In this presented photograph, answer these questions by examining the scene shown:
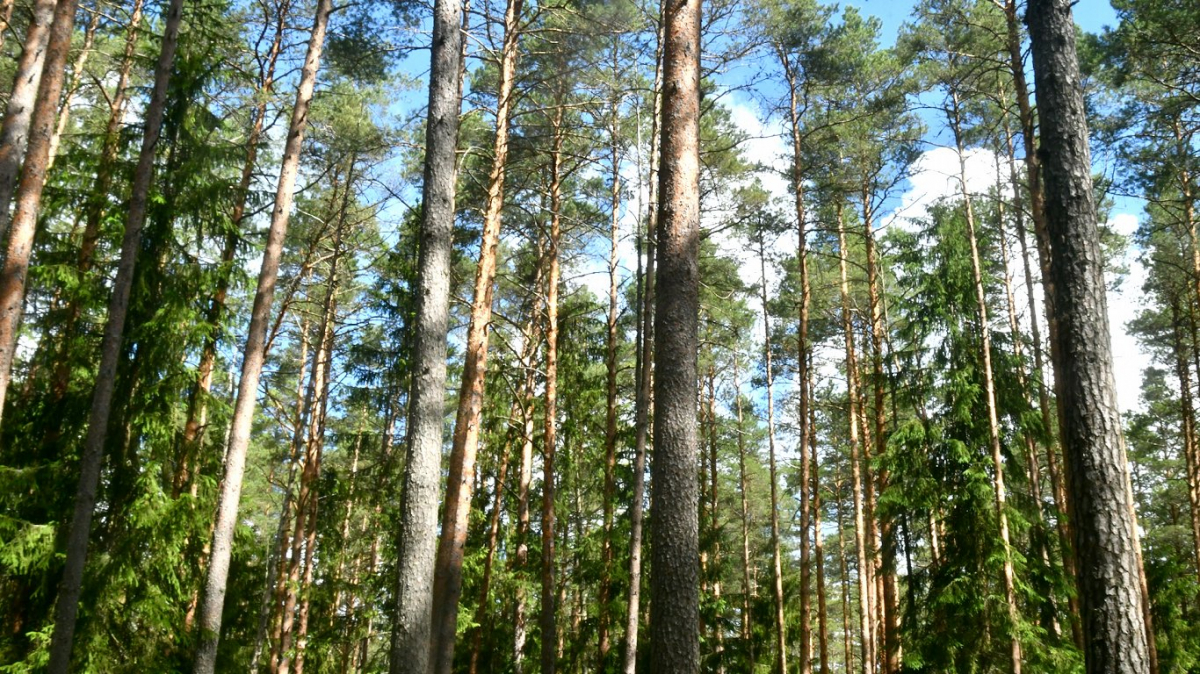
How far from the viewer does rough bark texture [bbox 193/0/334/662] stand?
27.9ft

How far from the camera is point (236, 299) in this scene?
1919 centimetres

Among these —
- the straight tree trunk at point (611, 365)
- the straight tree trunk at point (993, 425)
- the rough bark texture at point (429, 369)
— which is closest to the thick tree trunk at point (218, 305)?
the rough bark texture at point (429, 369)

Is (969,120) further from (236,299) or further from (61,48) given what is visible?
(236,299)

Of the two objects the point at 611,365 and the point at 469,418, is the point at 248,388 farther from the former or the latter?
the point at 611,365

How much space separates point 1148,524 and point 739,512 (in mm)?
14168

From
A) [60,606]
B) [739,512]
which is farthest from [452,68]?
[739,512]

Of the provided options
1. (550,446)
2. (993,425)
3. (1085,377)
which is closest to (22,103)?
(550,446)

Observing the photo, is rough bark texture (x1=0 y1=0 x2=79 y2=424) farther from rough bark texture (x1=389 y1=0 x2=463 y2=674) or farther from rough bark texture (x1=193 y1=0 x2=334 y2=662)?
rough bark texture (x1=389 y1=0 x2=463 y2=674)

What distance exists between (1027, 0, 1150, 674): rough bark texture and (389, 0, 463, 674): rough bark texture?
474 centimetres

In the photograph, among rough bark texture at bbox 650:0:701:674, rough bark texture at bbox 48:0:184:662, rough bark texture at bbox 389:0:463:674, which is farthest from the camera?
rough bark texture at bbox 48:0:184:662

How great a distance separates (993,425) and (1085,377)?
9223mm

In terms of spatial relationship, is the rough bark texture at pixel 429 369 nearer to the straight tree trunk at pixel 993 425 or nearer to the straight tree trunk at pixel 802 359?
the straight tree trunk at pixel 802 359

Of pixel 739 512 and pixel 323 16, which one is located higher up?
pixel 323 16

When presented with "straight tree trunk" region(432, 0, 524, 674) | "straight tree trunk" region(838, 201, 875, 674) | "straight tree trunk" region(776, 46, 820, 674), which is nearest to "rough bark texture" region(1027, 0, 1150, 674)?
"straight tree trunk" region(432, 0, 524, 674)
